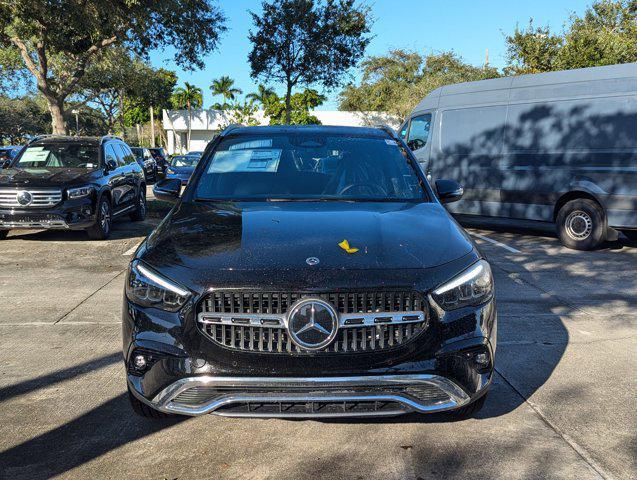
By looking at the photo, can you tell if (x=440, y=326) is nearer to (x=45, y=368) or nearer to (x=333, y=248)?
(x=333, y=248)

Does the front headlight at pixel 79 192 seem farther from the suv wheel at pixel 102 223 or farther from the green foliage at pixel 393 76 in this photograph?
the green foliage at pixel 393 76

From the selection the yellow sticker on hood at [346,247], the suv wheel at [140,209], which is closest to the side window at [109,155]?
the suv wheel at [140,209]

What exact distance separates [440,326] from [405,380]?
1.00ft

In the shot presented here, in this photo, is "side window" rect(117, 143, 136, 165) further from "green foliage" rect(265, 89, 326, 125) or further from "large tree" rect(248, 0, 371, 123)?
"green foliage" rect(265, 89, 326, 125)

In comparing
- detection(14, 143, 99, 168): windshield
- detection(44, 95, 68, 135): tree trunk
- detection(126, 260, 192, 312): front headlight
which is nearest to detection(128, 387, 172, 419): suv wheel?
detection(126, 260, 192, 312): front headlight

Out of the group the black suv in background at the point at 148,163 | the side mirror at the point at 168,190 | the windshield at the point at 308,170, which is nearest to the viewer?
the windshield at the point at 308,170

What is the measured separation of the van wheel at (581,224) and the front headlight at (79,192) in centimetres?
757

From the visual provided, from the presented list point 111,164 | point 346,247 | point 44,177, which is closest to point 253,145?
point 346,247

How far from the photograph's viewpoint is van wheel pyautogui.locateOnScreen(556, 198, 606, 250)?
1002 centimetres

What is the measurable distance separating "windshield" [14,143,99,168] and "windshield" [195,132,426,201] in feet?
23.6

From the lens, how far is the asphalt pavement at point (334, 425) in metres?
3.17

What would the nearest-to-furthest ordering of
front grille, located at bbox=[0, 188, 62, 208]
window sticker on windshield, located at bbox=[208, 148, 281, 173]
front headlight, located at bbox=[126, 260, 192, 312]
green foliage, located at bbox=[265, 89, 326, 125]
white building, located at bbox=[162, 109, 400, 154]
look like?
front headlight, located at bbox=[126, 260, 192, 312] < window sticker on windshield, located at bbox=[208, 148, 281, 173] < front grille, located at bbox=[0, 188, 62, 208] < green foliage, located at bbox=[265, 89, 326, 125] < white building, located at bbox=[162, 109, 400, 154]

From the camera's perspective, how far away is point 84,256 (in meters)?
9.44

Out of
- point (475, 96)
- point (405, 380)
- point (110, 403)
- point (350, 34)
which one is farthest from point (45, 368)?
point (350, 34)
